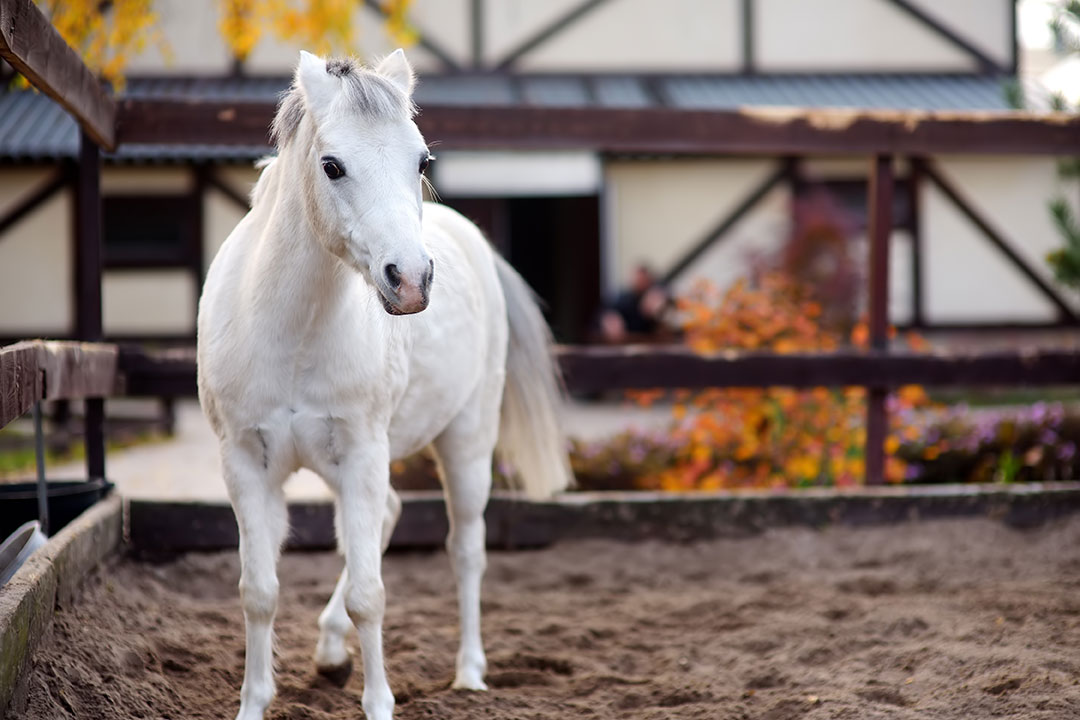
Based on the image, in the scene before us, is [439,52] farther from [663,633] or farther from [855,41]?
[663,633]

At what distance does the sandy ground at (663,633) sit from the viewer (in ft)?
9.02

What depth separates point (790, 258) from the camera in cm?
1050

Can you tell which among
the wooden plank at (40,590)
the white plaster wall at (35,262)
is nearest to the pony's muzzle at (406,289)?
the wooden plank at (40,590)

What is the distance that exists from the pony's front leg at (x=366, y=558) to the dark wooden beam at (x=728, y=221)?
372 inches

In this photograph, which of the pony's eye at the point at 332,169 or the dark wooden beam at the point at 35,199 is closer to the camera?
the pony's eye at the point at 332,169

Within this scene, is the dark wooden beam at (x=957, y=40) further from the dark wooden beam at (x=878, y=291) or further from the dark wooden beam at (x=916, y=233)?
the dark wooden beam at (x=878, y=291)

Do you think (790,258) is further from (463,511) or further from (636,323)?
(463,511)

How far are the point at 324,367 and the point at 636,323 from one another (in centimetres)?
912

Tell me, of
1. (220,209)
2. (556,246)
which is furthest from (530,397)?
(556,246)

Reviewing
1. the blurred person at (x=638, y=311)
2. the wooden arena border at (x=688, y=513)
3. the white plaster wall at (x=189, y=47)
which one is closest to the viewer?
the wooden arena border at (x=688, y=513)

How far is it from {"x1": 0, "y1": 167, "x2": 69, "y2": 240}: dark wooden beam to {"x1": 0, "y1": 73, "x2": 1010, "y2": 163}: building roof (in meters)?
0.31

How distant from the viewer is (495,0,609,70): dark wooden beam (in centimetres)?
1232

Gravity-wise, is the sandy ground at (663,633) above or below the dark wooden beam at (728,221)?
below

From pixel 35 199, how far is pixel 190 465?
5.17 meters
